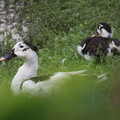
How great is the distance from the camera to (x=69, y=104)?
0.70 meters

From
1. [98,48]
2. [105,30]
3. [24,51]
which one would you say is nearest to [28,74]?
[24,51]

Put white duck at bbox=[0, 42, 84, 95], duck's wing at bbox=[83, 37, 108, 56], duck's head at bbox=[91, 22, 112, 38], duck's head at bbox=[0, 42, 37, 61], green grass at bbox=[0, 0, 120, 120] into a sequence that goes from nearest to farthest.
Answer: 1. green grass at bbox=[0, 0, 120, 120]
2. white duck at bbox=[0, 42, 84, 95]
3. duck's head at bbox=[0, 42, 37, 61]
4. duck's wing at bbox=[83, 37, 108, 56]
5. duck's head at bbox=[91, 22, 112, 38]

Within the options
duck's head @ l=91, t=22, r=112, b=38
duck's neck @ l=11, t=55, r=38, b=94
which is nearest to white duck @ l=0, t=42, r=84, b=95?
duck's neck @ l=11, t=55, r=38, b=94

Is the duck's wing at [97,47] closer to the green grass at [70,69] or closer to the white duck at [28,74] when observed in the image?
the green grass at [70,69]

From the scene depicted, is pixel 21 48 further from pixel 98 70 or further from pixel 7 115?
pixel 7 115

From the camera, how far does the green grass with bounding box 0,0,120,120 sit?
2.24 feet

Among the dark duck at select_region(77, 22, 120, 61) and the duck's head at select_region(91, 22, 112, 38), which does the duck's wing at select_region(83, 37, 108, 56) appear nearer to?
the dark duck at select_region(77, 22, 120, 61)

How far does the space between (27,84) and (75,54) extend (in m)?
2.86

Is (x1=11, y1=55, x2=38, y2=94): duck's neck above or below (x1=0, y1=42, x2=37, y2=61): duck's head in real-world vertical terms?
below

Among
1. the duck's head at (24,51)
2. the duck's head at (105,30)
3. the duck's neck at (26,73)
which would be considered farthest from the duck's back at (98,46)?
the duck's neck at (26,73)

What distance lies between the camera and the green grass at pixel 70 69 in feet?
2.24

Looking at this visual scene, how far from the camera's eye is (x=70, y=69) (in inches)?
227

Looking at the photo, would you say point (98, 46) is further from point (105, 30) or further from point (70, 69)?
point (105, 30)

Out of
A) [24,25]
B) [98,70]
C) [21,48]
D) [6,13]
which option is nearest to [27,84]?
[21,48]
